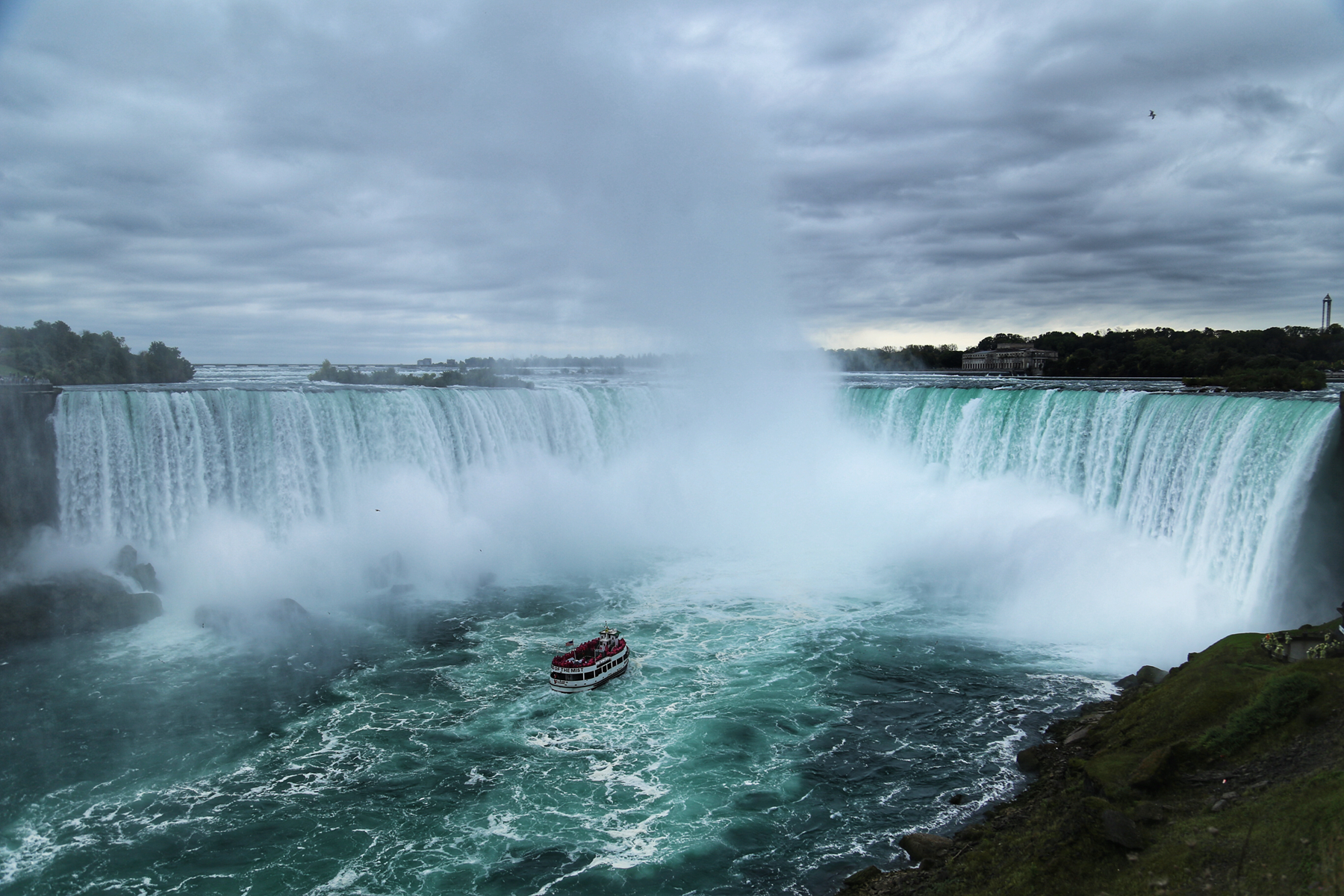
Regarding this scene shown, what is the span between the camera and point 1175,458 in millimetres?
23406

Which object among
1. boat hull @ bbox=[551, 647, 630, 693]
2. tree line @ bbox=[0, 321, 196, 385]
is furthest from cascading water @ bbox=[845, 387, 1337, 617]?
tree line @ bbox=[0, 321, 196, 385]

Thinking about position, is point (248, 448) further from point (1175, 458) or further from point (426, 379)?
point (1175, 458)

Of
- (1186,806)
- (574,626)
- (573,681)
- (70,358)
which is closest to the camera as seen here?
(1186,806)

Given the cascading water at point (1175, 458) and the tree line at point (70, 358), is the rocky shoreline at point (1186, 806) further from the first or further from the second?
the tree line at point (70, 358)

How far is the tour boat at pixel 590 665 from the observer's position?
59.9 ft

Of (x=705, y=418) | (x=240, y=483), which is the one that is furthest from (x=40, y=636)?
(x=705, y=418)

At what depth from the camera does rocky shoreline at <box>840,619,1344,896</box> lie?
9391mm

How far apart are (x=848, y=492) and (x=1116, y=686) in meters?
20.6

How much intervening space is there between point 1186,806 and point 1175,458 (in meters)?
15.2

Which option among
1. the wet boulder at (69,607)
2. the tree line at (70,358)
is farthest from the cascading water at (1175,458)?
the tree line at (70,358)

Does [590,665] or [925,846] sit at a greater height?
[590,665]

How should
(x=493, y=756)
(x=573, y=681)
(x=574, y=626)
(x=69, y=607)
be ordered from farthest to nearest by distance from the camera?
(x=574, y=626) → (x=69, y=607) → (x=573, y=681) → (x=493, y=756)

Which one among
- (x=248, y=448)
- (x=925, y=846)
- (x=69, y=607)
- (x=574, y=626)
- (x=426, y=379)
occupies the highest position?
(x=426, y=379)

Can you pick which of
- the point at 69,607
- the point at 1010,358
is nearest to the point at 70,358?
the point at 69,607
